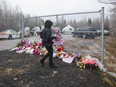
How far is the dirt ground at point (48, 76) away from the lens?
181 inches

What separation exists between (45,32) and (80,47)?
4061 millimetres

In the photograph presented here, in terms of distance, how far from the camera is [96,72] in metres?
5.84

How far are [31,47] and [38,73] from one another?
3.56 meters

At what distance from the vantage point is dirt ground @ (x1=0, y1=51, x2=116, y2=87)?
4594mm

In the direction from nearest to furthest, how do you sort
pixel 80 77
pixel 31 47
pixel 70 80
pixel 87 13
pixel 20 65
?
pixel 70 80 → pixel 80 77 → pixel 20 65 → pixel 87 13 → pixel 31 47

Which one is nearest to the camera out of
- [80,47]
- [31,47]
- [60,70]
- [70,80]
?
[70,80]

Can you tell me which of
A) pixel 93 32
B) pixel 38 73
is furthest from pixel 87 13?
pixel 38 73

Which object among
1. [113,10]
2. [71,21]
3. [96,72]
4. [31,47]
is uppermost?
[113,10]

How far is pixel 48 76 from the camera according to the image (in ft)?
16.7

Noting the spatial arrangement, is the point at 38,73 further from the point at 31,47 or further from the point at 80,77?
the point at 31,47

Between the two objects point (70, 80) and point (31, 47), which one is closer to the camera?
point (70, 80)

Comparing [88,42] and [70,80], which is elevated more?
[88,42]

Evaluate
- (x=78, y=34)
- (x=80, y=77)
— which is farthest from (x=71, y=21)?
(x=80, y=77)

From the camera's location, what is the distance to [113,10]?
67.0ft
